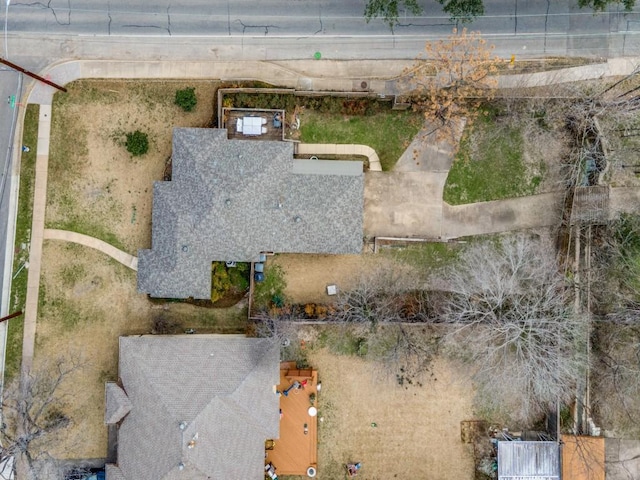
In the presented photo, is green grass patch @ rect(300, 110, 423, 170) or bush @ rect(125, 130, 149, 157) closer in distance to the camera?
bush @ rect(125, 130, 149, 157)

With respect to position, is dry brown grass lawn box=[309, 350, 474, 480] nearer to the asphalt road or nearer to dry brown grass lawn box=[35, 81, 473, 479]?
dry brown grass lawn box=[35, 81, 473, 479]

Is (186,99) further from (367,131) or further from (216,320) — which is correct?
(216,320)

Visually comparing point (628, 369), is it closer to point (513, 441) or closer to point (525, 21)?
point (513, 441)

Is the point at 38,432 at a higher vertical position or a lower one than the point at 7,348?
lower

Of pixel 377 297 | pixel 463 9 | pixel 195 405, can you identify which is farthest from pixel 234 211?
pixel 463 9

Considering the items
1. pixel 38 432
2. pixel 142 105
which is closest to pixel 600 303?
pixel 142 105

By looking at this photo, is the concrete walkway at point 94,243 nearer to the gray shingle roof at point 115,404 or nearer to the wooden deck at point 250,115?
the gray shingle roof at point 115,404

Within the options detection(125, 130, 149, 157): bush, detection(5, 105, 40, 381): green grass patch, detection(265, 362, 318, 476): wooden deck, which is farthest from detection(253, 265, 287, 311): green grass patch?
detection(5, 105, 40, 381): green grass patch
